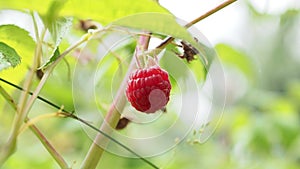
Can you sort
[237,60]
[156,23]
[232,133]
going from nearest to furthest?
1. [156,23]
2. [237,60]
3. [232,133]

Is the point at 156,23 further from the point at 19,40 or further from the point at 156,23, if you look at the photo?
the point at 19,40

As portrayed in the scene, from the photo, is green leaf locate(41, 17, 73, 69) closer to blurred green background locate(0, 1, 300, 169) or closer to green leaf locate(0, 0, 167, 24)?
green leaf locate(0, 0, 167, 24)

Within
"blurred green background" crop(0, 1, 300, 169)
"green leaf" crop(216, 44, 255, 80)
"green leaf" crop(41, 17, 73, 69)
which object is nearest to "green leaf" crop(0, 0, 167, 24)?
"green leaf" crop(41, 17, 73, 69)

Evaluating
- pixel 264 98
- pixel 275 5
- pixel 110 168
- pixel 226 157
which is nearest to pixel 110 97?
pixel 110 168

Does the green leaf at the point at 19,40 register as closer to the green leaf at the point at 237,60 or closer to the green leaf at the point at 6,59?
the green leaf at the point at 6,59

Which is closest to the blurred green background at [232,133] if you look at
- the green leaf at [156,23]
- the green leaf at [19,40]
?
the green leaf at [19,40]

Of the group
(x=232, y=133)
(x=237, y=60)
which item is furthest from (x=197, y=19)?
(x=232, y=133)

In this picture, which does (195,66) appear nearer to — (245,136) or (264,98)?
(245,136)
